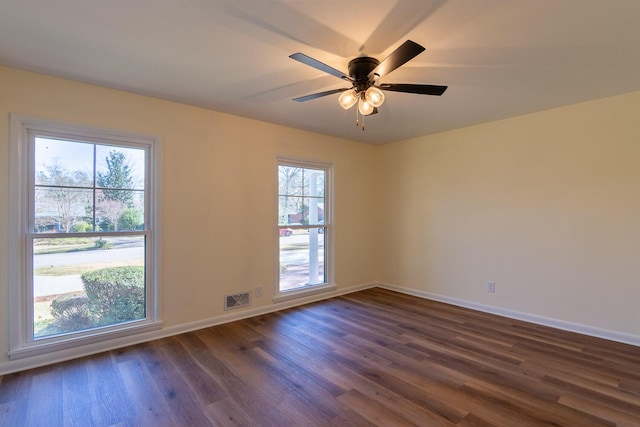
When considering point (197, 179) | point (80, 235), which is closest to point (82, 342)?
point (80, 235)

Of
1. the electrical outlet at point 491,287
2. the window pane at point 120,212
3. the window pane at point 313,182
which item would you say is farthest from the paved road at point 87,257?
the electrical outlet at point 491,287

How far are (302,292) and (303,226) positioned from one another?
35.9 inches

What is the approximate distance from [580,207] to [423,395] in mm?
2650

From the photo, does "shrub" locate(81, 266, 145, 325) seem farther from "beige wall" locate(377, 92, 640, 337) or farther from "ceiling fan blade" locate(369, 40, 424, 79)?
"beige wall" locate(377, 92, 640, 337)

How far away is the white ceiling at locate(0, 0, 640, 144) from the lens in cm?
176

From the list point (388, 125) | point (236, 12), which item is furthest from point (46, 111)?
point (388, 125)

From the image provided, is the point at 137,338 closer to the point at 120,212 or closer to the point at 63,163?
the point at 120,212

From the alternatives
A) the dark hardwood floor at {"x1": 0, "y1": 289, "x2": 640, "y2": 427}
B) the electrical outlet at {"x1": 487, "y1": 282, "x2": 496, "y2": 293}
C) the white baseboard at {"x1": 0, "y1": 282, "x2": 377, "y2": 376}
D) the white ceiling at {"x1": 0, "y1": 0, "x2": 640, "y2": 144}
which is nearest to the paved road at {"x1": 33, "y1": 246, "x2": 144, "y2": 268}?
the white baseboard at {"x1": 0, "y1": 282, "x2": 377, "y2": 376}

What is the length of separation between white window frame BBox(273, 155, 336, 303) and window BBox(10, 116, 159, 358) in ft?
4.69

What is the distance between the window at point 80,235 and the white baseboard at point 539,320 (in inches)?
141

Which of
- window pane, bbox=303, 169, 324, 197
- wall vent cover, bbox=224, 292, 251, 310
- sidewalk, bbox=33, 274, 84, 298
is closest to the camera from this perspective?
sidewalk, bbox=33, 274, 84, 298

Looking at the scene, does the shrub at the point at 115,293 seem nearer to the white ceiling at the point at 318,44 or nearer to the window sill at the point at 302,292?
the window sill at the point at 302,292

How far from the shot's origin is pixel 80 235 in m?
2.77

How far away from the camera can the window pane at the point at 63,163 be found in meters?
2.62
